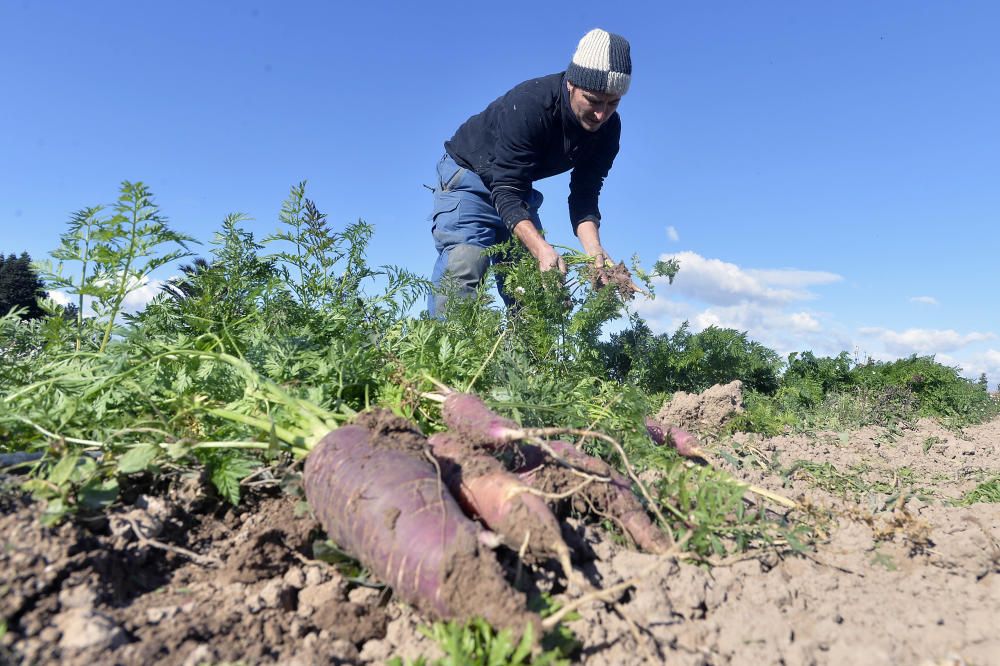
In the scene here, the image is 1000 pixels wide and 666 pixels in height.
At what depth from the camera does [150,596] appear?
176cm

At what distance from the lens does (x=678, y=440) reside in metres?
3.20

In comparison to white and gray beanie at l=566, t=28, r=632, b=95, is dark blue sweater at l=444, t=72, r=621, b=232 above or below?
below

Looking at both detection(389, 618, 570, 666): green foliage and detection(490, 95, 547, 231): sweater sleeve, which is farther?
detection(490, 95, 547, 231): sweater sleeve

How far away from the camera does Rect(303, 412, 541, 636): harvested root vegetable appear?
1619 mm

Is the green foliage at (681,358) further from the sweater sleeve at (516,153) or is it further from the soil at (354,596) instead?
the soil at (354,596)

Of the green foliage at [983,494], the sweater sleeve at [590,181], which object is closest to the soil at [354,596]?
the green foliage at [983,494]

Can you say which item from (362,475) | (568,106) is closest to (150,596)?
(362,475)

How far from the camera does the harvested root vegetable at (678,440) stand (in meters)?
3.14

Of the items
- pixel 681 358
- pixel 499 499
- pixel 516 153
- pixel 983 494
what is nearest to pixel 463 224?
pixel 516 153

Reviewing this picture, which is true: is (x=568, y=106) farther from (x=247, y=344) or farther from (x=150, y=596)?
(x=150, y=596)

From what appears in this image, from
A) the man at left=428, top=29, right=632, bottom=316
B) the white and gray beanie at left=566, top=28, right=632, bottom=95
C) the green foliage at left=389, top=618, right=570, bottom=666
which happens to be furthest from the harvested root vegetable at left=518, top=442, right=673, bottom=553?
the white and gray beanie at left=566, top=28, right=632, bottom=95

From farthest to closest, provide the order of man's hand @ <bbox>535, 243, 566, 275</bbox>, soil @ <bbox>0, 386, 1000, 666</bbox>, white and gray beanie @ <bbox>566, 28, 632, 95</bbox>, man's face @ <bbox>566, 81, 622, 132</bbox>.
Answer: man's face @ <bbox>566, 81, 622, 132</bbox> → white and gray beanie @ <bbox>566, 28, 632, 95</bbox> → man's hand @ <bbox>535, 243, 566, 275</bbox> → soil @ <bbox>0, 386, 1000, 666</bbox>

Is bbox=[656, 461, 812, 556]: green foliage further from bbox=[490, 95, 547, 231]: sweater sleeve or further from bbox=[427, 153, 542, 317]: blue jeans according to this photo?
bbox=[427, 153, 542, 317]: blue jeans

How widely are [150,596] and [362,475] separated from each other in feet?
2.19
